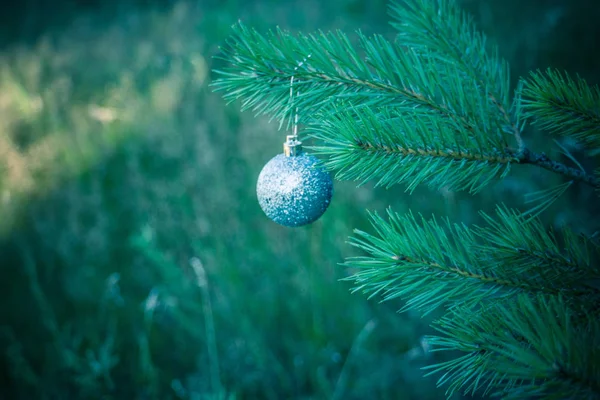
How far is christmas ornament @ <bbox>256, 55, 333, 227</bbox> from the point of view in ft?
2.44

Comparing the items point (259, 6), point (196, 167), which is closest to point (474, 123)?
point (196, 167)

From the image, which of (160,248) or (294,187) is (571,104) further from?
(160,248)

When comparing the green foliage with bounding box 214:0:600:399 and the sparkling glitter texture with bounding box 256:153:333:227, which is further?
the sparkling glitter texture with bounding box 256:153:333:227

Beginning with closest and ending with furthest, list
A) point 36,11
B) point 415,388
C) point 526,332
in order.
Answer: point 526,332 → point 415,388 → point 36,11

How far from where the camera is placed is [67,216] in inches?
86.5

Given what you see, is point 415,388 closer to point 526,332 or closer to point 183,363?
point 183,363

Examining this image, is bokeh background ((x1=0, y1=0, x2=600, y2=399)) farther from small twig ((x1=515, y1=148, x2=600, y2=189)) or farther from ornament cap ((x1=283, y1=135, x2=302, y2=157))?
small twig ((x1=515, y1=148, x2=600, y2=189))

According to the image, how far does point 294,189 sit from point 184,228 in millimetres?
1476

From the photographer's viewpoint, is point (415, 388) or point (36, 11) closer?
point (415, 388)

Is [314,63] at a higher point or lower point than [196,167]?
lower

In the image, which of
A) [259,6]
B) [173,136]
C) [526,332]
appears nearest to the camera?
[526,332]

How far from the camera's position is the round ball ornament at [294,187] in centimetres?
74

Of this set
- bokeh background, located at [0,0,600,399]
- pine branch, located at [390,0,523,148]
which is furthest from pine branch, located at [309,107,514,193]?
bokeh background, located at [0,0,600,399]

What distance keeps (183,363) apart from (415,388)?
0.90 m
